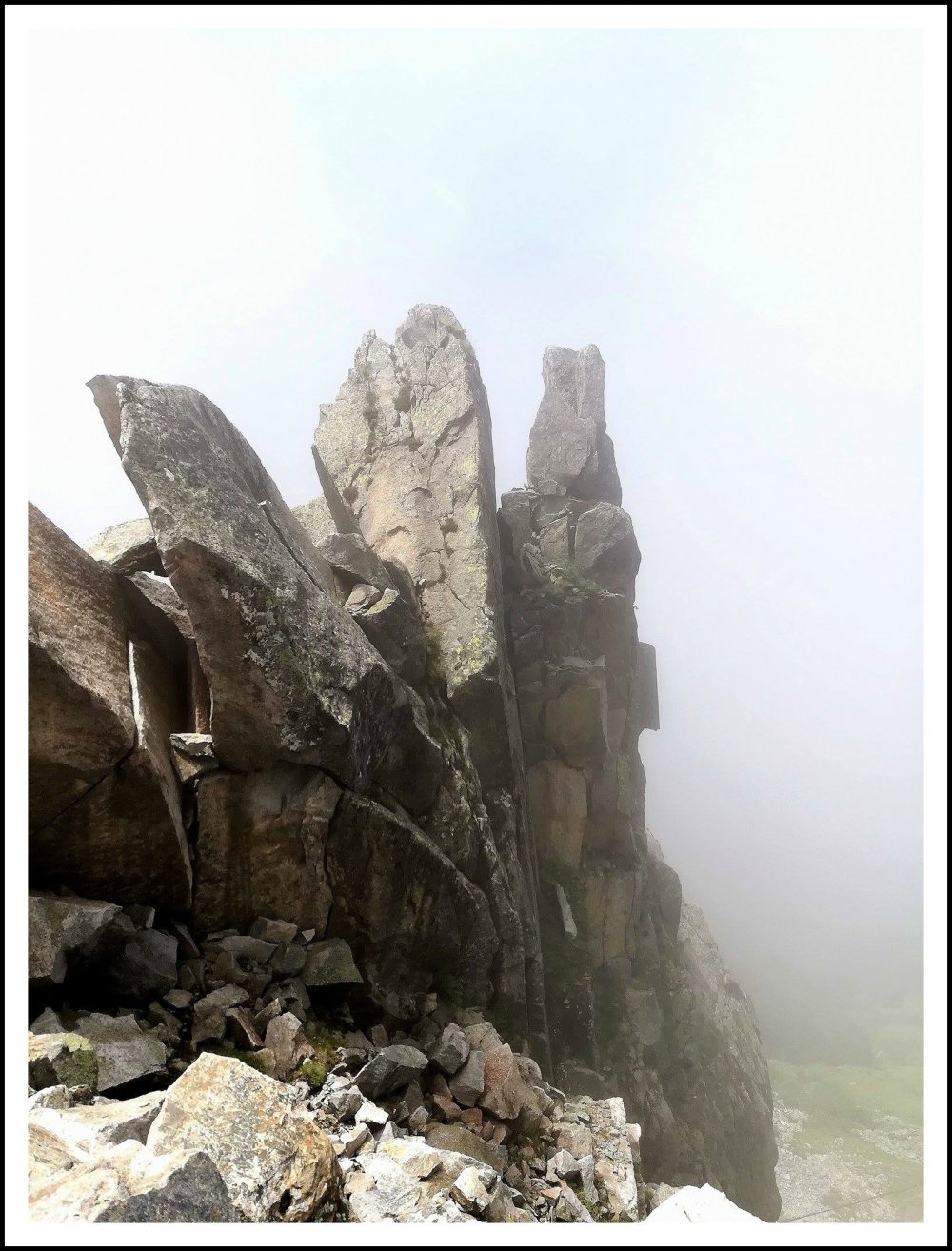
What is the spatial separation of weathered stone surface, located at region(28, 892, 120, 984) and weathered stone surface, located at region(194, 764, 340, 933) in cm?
247

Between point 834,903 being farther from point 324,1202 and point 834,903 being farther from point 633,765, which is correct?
point 324,1202

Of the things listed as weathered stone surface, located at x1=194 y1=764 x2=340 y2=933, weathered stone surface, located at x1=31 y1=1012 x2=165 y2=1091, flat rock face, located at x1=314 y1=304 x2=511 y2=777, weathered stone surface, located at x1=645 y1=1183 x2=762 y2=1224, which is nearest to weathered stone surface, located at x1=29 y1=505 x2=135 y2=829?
weathered stone surface, located at x1=194 y1=764 x2=340 y2=933

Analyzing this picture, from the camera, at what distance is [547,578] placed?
35.1 m

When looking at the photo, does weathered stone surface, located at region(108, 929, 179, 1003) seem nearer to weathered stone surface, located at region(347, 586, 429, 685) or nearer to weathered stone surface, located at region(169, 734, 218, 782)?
weathered stone surface, located at region(169, 734, 218, 782)

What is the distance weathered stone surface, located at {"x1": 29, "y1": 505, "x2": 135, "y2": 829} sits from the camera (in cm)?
1038

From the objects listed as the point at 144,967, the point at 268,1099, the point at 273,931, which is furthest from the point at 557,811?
the point at 268,1099

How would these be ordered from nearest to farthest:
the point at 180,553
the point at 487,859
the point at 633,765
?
the point at 180,553, the point at 487,859, the point at 633,765

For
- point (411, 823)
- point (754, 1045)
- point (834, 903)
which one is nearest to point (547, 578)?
point (411, 823)

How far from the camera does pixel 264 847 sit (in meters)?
13.2

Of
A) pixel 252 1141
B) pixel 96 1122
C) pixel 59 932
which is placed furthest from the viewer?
pixel 59 932

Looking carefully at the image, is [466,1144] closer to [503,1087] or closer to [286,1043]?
[503,1087]

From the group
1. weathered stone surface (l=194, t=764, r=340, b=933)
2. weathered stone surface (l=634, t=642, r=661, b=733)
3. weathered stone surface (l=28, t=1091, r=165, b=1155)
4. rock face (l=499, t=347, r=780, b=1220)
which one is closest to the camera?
weathered stone surface (l=28, t=1091, r=165, b=1155)

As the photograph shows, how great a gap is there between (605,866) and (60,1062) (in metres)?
27.7

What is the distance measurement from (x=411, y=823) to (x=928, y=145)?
1700 centimetres
